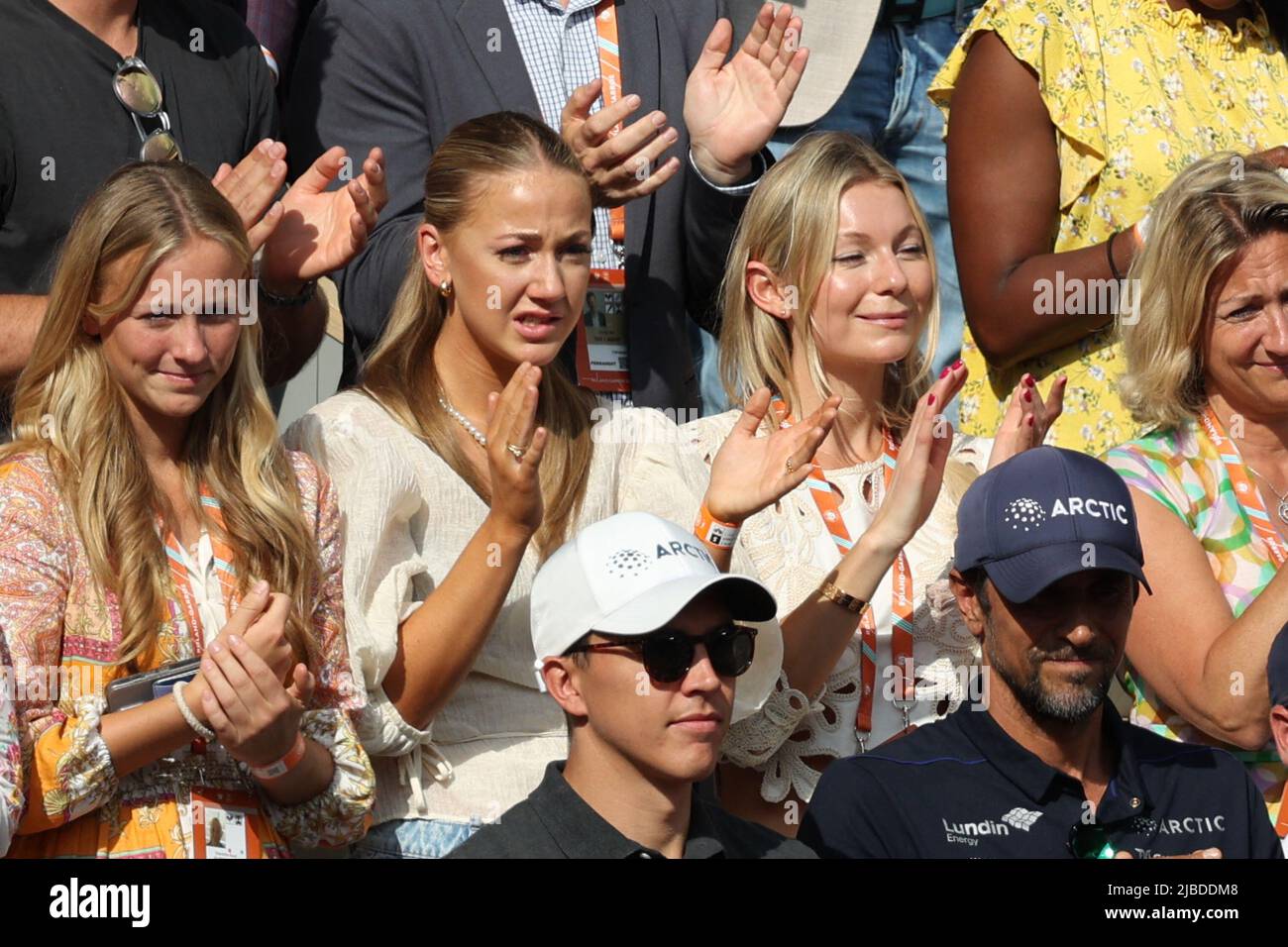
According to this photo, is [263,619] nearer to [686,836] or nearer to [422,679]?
[422,679]

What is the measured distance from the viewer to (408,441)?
4.21 metres

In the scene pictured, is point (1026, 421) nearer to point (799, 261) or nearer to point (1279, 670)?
point (799, 261)

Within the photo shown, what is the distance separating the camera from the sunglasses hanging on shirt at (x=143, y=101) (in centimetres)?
435

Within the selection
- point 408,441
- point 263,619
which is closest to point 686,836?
point 263,619

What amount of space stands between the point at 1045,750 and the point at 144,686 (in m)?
1.61

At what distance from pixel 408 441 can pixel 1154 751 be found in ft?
5.25

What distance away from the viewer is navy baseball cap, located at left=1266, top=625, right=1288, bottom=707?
12.2 feet

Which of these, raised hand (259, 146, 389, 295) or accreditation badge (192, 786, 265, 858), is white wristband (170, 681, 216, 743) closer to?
accreditation badge (192, 786, 265, 858)

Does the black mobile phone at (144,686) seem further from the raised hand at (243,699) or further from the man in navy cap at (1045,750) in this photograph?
the man in navy cap at (1045,750)

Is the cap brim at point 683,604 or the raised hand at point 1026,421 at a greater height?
the cap brim at point 683,604

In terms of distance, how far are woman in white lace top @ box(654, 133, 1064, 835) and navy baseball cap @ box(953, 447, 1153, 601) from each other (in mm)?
366

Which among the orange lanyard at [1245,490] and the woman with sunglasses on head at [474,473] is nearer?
the woman with sunglasses on head at [474,473]

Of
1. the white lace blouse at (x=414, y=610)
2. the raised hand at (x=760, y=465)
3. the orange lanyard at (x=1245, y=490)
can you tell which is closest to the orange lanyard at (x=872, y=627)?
the raised hand at (x=760, y=465)

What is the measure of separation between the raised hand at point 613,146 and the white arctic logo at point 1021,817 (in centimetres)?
169
